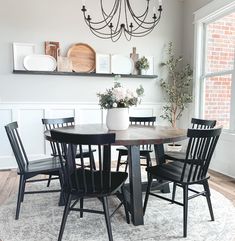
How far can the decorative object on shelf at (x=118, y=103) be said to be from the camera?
2.46 meters

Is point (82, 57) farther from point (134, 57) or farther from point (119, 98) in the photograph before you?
point (119, 98)

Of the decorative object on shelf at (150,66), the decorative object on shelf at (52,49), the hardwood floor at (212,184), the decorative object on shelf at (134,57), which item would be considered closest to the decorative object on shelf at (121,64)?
the decorative object on shelf at (134,57)

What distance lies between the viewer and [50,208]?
8.15 feet

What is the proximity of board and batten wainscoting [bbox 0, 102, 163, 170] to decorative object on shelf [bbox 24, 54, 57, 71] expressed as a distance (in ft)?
1.87

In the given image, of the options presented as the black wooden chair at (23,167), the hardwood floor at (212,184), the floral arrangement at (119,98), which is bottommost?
the hardwood floor at (212,184)

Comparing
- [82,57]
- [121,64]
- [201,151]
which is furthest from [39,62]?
[201,151]

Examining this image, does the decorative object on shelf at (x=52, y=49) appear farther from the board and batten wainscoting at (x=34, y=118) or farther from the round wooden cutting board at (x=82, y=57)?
the board and batten wainscoting at (x=34, y=118)

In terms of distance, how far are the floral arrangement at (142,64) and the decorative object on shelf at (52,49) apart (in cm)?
137

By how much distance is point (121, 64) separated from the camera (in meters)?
4.29

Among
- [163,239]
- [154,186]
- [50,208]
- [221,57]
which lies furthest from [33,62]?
[163,239]

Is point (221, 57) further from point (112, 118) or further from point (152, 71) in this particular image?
point (112, 118)

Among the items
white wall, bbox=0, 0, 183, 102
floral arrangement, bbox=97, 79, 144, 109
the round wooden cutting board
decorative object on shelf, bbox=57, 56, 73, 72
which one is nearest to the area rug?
floral arrangement, bbox=97, 79, 144, 109

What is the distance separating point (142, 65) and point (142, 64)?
0.02m

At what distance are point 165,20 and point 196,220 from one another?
354 centimetres
